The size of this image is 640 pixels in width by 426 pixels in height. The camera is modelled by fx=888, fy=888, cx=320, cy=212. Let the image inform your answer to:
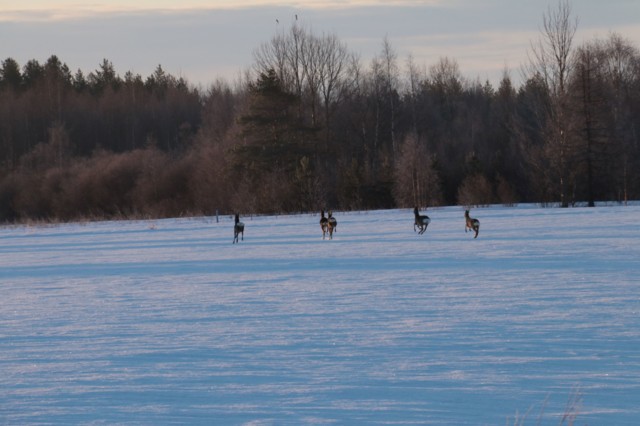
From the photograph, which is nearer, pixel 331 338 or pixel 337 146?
pixel 331 338

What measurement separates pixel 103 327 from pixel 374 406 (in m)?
5.18

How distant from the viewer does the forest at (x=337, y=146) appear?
49.9m

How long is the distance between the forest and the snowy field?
28897mm

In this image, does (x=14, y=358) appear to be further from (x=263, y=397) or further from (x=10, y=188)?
(x=10, y=188)

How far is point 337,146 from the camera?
208 ft

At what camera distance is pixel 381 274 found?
16.5 metres

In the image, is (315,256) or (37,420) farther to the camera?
(315,256)

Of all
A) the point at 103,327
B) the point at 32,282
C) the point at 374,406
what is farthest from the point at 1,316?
the point at 374,406

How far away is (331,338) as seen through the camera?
32.5 ft

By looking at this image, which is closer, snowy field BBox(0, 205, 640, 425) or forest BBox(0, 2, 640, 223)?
snowy field BBox(0, 205, 640, 425)

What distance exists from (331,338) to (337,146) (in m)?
53.9

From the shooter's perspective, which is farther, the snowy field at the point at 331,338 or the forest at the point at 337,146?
the forest at the point at 337,146

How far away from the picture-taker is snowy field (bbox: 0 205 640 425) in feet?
23.3

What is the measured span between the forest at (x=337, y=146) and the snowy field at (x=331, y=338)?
1138 inches
